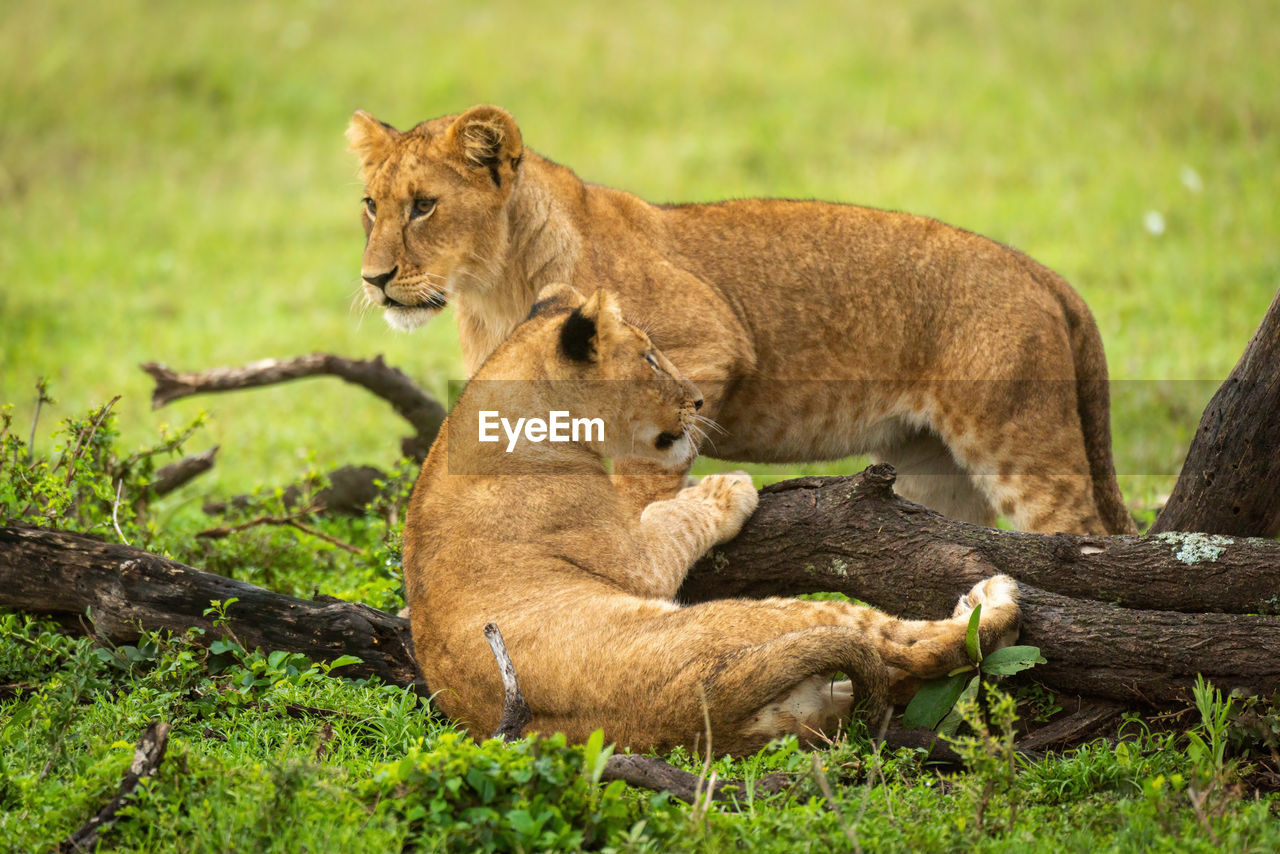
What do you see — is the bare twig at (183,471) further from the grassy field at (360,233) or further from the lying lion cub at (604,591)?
the lying lion cub at (604,591)

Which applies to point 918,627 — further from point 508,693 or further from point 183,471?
point 183,471

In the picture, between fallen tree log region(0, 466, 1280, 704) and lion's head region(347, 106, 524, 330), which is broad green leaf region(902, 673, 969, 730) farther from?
lion's head region(347, 106, 524, 330)

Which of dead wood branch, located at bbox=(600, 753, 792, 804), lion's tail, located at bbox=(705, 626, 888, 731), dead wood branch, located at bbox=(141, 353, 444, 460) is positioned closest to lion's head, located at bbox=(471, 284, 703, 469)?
lion's tail, located at bbox=(705, 626, 888, 731)

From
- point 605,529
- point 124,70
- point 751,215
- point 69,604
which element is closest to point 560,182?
point 751,215

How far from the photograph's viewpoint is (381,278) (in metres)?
5.80

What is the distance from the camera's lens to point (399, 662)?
5.06 metres

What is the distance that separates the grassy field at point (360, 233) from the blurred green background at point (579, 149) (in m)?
0.06

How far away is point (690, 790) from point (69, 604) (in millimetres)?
2748

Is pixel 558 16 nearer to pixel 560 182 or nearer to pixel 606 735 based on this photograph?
pixel 560 182

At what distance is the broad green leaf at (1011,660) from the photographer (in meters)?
4.33

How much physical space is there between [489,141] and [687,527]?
2063 mm

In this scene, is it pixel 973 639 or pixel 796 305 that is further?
pixel 796 305

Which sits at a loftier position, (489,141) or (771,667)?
(489,141)

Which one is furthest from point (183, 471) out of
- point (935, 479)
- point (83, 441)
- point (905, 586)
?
point (905, 586)
